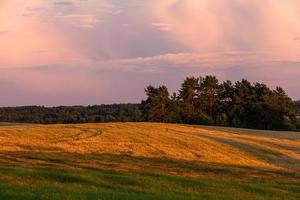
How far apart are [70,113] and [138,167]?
366ft

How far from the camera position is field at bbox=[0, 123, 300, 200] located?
17734 mm

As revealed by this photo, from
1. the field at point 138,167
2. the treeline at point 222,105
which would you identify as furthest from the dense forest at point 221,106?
the field at point 138,167

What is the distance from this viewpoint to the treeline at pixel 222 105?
10138 cm

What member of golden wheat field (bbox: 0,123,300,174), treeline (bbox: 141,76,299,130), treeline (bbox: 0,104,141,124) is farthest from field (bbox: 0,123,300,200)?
treeline (bbox: 0,104,141,124)

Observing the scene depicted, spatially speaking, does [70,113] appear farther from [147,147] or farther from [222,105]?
[147,147]

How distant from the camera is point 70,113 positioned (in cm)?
13775

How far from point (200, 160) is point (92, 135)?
15.4 metres

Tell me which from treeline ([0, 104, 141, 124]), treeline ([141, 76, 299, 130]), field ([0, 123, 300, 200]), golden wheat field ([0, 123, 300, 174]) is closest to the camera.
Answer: field ([0, 123, 300, 200])

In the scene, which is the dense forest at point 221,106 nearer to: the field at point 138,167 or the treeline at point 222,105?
the treeline at point 222,105

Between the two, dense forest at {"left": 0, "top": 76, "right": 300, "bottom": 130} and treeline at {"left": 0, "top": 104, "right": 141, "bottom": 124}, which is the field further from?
treeline at {"left": 0, "top": 104, "right": 141, "bottom": 124}

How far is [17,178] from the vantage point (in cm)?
1903

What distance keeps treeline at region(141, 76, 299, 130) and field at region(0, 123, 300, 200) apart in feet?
165

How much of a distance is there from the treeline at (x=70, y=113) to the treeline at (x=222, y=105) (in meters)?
10.3

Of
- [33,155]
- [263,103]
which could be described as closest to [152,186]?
[33,155]
